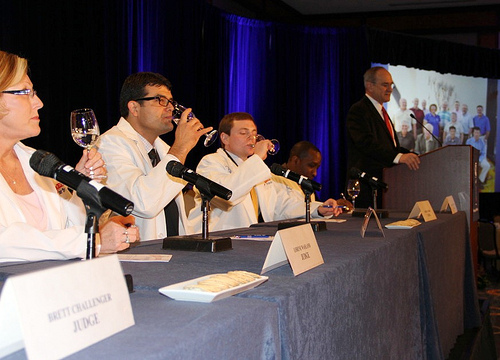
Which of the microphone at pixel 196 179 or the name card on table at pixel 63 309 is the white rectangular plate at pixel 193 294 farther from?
the microphone at pixel 196 179

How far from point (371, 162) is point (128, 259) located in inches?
126

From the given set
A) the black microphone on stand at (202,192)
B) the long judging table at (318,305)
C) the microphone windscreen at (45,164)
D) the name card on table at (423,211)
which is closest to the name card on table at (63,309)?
the long judging table at (318,305)

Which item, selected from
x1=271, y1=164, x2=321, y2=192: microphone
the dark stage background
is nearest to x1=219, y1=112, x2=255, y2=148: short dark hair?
x1=271, y1=164, x2=321, y2=192: microphone

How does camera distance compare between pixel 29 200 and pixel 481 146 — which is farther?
pixel 481 146

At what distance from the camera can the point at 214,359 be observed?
923 millimetres

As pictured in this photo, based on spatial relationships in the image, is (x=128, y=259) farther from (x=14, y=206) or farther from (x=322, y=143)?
(x=322, y=143)

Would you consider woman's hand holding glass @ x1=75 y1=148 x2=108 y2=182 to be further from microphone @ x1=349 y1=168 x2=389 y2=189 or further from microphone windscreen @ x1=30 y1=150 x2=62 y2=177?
microphone @ x1=349 y1=168 x2=389 y2=189

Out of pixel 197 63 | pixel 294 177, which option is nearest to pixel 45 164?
pixel 294 177

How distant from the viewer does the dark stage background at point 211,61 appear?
432cm

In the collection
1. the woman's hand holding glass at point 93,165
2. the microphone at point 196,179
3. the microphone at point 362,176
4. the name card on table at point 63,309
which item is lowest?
the name card on table at point 63,309

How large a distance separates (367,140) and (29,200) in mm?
3016

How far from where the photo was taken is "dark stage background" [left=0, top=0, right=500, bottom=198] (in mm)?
4316

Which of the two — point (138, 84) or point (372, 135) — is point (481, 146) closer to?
point (372, 135)

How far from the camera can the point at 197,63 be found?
6.38 metres
